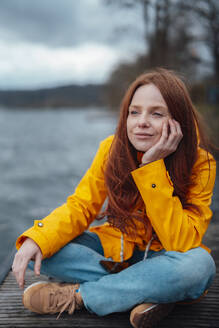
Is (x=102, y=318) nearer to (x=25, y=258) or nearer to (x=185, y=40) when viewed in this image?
(x=25, y=258)

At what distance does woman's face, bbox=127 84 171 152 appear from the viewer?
6.41ft

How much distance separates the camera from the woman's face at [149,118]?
6.41 feet

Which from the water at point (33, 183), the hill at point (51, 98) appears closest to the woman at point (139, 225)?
the water at point (33, 183)

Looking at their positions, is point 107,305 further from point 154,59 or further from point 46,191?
point 154,59

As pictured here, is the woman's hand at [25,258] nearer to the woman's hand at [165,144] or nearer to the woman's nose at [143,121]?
the woman's hand at [165,144]

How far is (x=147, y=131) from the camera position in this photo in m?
1.96

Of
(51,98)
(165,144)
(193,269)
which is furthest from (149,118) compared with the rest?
(51,98)

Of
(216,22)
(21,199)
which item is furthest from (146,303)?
(216,22)

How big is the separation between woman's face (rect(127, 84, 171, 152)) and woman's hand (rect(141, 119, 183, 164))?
58mm

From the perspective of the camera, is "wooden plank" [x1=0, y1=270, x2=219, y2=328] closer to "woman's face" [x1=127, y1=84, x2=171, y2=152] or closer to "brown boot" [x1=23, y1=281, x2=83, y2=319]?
"brown boot" [x1=23, y1=281, x2=83, y2=319]

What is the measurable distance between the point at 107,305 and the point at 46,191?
188 inches

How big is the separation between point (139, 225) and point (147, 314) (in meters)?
0.52

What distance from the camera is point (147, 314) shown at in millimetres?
1720

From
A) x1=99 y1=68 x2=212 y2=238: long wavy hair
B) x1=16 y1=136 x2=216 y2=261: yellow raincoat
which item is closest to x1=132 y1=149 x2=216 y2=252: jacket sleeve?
x1=16 y1=136 x2=216 y2=261: yellow raincoat
